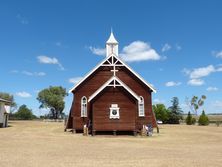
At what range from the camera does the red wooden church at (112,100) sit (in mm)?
31344

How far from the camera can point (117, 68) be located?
35812mm

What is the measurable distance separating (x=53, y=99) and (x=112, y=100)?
8461 cm

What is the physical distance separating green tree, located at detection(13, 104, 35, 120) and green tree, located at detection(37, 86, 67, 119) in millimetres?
6668

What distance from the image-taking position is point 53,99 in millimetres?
113188

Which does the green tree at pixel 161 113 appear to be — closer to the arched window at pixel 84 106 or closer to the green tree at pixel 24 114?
the arched window at pixel 84 106

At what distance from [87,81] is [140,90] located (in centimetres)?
639

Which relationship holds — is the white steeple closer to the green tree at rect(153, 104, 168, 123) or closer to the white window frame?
the white window frame

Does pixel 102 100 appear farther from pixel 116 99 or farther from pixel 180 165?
pixel 180 165

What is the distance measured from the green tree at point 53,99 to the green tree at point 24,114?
6668 millimetres

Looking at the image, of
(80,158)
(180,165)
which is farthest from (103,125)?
(180,165)

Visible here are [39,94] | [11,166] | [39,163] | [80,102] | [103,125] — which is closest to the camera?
[11,166]

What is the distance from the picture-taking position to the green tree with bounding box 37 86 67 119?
374ft

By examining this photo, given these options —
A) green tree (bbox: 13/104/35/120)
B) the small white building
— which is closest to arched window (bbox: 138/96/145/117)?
the small white building

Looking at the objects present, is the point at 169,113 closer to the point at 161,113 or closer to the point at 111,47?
the point at 161,113
